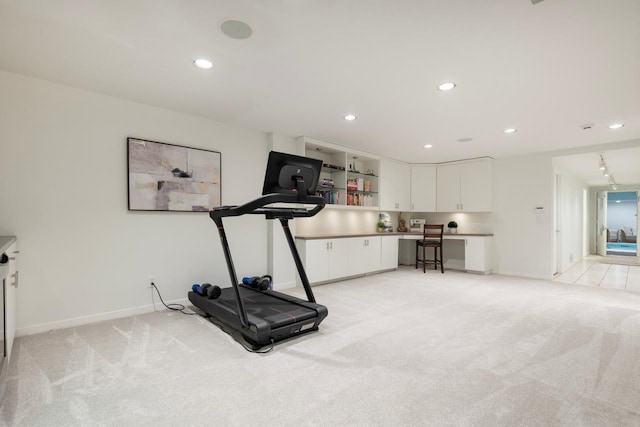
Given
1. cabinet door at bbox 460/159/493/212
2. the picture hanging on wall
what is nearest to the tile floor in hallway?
cabinet door at bbox 460/159/493/212

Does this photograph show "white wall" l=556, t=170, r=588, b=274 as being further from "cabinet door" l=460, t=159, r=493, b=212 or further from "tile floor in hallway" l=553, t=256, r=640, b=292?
"cabinet door" l=460, t=159, r=493, b=212

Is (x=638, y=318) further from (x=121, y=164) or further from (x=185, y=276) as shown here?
(x=121, y=164)

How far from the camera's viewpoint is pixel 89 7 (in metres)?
1.94

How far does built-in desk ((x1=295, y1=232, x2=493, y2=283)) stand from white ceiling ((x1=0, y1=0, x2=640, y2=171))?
6.96 ft

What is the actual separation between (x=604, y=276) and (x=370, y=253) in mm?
4803

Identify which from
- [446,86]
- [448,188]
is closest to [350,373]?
[446,86]

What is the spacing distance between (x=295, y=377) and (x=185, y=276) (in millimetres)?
2385

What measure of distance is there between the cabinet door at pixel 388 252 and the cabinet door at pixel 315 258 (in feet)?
5.23

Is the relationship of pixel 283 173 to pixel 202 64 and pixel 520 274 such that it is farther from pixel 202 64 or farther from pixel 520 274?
pixel 520 274

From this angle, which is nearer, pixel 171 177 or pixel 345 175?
pixel 171 177

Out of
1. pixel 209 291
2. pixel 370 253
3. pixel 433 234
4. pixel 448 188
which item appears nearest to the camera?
pixel 209 291

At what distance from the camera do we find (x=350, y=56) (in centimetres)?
252

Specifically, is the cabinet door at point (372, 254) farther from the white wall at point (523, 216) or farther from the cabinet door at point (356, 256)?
the white wall at point (523, 216)

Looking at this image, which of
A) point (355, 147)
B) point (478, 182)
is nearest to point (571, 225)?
point (478, 182)
